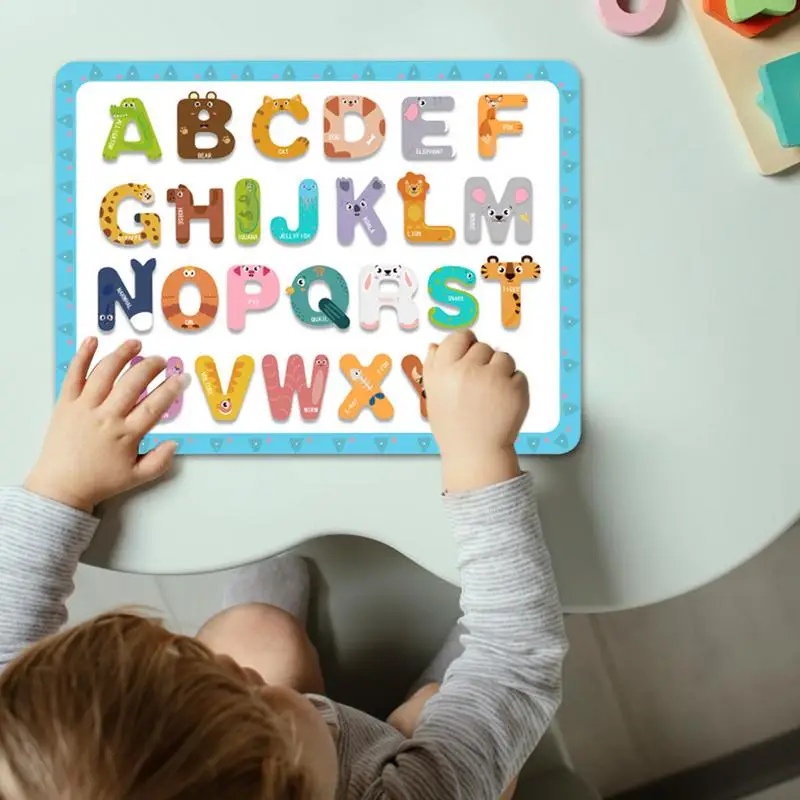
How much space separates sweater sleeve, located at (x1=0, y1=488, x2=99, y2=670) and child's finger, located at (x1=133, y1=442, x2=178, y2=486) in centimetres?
4

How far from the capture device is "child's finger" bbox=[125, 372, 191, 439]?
0.59 meters

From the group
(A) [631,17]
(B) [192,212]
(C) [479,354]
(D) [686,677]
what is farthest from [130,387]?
(D) [686,677]

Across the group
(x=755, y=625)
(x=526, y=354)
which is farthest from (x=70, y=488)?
(x=755, y=625)

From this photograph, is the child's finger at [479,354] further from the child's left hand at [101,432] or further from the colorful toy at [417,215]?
the child's left hand at [101,432]

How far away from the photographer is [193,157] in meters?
0.60

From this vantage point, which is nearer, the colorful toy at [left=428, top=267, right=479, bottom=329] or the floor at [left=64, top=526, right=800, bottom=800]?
the colorful toy at [left=428, top=267, right=479, bottom=329]

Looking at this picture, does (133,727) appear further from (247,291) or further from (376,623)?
(376,623)

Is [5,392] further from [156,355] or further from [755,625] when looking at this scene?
[755,625]

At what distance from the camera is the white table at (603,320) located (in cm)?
60

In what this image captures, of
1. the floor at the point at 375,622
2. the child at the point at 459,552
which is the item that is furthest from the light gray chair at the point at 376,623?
the child at the point at 459,552

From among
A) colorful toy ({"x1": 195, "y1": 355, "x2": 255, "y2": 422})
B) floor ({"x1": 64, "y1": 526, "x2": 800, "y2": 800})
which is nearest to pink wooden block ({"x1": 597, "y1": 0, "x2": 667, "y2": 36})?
colorful toy ({"x1": 195, "y1": 355, "x2": 255, "y2": 422})

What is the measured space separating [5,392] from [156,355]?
0.10 metres

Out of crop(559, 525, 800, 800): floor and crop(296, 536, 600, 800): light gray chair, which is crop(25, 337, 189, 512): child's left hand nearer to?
crop(296, 536, 600, 800): light gray chair

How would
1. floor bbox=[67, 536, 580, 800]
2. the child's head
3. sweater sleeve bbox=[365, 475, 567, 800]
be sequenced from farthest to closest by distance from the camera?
floor bbox=[67, 536, 580, 800] → sweater sleeve bbox=[365, 475, 567, 800] → the child's head
